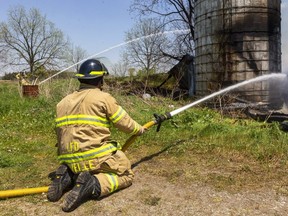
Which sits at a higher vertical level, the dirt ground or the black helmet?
the black helmet

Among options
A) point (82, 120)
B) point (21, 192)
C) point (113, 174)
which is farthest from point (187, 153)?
point (21, 192)

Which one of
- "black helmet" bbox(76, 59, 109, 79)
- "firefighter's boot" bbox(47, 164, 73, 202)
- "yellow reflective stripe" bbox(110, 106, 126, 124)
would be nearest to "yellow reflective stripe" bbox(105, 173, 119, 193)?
"firefighter's boot" bbox(47, 164, 73, 202)

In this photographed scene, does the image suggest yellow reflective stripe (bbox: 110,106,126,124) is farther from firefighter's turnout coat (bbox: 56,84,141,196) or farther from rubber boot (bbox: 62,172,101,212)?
rubber boot (bbox: 62,172,101,212)

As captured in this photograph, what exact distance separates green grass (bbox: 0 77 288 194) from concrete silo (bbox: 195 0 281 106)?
3812 mm

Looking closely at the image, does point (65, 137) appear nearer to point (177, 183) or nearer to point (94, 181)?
point (94, 181)

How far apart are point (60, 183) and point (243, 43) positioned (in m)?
8.30

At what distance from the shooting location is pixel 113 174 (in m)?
3.23

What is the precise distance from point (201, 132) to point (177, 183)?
1.88 metres

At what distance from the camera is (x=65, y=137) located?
3090 mm

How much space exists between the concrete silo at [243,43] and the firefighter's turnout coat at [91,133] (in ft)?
24.8

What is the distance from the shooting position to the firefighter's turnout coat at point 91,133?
304 centimetres

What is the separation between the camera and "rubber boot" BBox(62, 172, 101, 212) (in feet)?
9.24

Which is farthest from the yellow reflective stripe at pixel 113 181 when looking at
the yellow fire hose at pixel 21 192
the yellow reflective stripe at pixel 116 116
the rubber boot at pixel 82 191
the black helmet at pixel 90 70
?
the black helmet at pixel 90 70

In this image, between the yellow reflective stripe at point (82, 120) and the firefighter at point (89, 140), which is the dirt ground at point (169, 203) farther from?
the yellow reflective stripe at point (82, 120)
